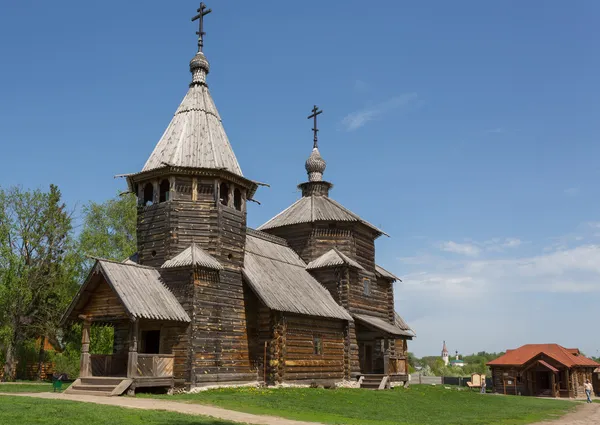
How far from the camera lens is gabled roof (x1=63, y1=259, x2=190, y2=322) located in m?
22.1

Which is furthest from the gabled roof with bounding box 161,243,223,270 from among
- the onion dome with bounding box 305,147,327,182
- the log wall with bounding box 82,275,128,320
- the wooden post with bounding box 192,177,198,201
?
the onion dome with bounding box 305,147,327,182

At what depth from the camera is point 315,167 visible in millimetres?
40594

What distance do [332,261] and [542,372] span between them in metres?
25.0

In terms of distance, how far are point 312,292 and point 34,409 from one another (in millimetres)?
18078

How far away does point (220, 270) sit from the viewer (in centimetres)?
2538

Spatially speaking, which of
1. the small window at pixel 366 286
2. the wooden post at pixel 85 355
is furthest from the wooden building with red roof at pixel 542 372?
the wooden post at pixel 85 355

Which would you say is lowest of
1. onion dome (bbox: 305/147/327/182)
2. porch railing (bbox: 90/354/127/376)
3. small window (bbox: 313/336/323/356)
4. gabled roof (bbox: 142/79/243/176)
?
porch railing (bbox: 90/354/127/376)

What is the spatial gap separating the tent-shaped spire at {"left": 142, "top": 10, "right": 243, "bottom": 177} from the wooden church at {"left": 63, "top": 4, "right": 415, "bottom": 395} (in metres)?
0.07

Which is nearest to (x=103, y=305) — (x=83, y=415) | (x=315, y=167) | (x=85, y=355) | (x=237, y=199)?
(x=85, y=355)

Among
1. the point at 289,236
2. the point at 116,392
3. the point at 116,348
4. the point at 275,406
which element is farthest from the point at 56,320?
the point at 275,406

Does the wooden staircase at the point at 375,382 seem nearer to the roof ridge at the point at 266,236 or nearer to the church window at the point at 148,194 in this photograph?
the roof ridge at the point at 266,236

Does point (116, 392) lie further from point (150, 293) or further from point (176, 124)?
point (176, 124)

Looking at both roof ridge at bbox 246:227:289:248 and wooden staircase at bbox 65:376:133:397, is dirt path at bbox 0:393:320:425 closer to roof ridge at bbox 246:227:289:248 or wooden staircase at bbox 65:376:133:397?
wooden staircase at bbox 65:376:133:397

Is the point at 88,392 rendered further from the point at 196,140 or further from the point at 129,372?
the point at 196,140
